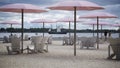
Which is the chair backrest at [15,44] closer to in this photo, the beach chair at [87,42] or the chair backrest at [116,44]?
the chair backrest at [116,44]

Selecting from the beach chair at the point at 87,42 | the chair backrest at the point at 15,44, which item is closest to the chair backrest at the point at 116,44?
the chair backrest at the point at 15,44

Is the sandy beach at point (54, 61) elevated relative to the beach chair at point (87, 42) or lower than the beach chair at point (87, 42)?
lower

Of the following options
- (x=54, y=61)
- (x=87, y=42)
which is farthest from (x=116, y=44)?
(x=87, y=42)

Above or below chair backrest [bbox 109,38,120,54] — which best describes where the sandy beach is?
below

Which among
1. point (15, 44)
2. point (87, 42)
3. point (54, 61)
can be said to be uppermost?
point (15, 44)

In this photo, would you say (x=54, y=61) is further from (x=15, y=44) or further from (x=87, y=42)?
(x=87, y=42)

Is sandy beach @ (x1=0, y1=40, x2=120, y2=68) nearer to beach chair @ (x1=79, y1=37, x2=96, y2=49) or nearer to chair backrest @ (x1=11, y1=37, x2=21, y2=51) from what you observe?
chair backrest @ (x1=11, y1=37, x2=21, y2=51)

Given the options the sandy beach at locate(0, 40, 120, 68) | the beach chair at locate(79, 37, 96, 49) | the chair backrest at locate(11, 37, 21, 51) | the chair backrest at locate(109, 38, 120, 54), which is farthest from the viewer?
the beach chair at locate(79, 37, 96, 49)

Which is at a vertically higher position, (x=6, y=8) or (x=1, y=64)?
(x=6, y=8)

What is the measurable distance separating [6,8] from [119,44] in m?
4.43

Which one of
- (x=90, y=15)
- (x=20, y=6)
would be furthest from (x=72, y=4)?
(x=90, y=15)

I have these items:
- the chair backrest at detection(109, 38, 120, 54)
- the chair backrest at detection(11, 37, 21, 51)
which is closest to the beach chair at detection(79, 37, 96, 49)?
the chair backrest at detection(11, 37, 21, 51)

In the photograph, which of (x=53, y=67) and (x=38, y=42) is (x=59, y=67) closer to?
(x=53, y=67)

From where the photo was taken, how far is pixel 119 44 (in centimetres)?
985
